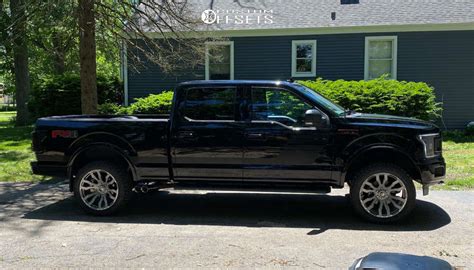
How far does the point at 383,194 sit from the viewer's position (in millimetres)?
6113

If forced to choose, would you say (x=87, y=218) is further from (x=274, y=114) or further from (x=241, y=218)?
(x=274, y=114)

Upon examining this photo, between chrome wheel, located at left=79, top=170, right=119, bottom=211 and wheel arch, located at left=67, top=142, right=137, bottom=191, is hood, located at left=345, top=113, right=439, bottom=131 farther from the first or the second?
chrome wheel, located at left=79, top=170, right=119, bottom=211

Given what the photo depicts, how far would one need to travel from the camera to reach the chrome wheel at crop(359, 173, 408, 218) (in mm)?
6086

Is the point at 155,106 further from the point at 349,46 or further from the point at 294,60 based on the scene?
the point at 349,46

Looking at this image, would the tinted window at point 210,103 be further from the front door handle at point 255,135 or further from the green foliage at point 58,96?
the green foliage at point 58,96

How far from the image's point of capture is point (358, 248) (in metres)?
5.20

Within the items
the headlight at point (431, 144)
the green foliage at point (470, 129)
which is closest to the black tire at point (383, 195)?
the headlight at point (431, 144)

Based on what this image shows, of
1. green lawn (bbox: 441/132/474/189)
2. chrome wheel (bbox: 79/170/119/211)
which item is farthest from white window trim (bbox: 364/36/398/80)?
chrome wheel (bbox: 79/170/119/211)

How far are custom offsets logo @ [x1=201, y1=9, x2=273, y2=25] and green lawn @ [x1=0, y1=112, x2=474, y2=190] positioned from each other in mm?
7338

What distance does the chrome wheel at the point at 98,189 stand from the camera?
6680 millimetres

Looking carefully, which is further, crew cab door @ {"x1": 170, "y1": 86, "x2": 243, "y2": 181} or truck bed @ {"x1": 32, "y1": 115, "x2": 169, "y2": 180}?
truck bed @ {"x1": 32, "y1": 115, "x2": 169, "y2": 180}

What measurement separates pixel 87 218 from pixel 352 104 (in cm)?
973

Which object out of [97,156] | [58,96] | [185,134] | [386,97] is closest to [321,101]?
[185,134]

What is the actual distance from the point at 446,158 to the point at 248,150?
6544 mm
